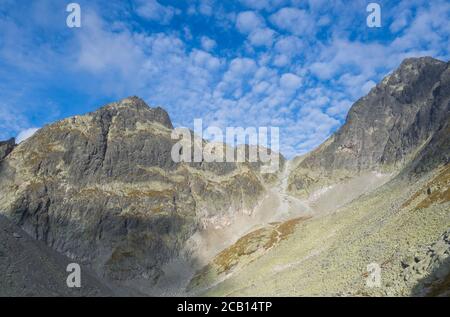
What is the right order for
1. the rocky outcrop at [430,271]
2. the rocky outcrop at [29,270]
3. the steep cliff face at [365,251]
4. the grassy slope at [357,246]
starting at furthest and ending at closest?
the grassy slope at [357,246]
the rocky outcrop at [29,270]
the steep cliff face at [365,251]
the rocky outcrop at [430,271]

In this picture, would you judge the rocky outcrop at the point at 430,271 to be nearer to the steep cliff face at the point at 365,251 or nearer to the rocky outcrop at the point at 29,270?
the steep cliff face at the point at 365,251

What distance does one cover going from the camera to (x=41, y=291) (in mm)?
59344

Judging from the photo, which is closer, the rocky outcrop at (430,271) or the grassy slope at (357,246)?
the rocky outcrop at (430,271)

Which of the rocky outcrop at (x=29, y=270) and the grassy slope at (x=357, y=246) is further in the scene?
the grassy slope at (x=357, y=246)

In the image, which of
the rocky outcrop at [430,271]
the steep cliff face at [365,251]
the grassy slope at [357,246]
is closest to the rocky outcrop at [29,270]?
the steep cliff face at [365,251]

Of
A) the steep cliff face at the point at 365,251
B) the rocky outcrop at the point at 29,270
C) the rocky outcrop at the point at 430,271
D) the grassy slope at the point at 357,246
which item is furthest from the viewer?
the grassy slope at the point at 357,246


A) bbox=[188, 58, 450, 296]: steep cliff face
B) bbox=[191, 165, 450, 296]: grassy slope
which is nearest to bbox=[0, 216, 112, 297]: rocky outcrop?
bbox=[188, 58, 450, 296]: steep cliff face

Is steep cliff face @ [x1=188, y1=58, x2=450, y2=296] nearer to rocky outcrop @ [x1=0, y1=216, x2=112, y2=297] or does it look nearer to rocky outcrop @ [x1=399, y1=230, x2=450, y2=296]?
rocky outcrop @ [x1=399, y1=230, x2=450, y2=296]

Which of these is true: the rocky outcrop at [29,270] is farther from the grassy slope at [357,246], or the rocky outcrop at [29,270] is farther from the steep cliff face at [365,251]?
the grassy slope at [357,246]

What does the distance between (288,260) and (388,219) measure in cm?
3549

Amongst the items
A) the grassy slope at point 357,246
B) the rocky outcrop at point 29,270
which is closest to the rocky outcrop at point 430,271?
the grassy slope at point 357,246

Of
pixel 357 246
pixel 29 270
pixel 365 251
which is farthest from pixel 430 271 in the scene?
pixel 29 270

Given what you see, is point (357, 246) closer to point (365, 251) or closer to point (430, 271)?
point (365, 251)
